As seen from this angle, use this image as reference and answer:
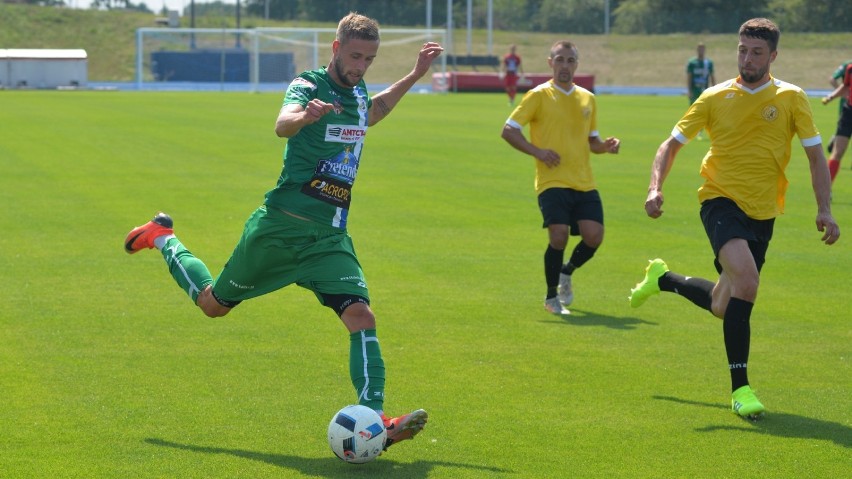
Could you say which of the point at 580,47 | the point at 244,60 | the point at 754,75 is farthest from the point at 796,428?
the point at 580,47

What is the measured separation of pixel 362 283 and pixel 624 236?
8.53 metres

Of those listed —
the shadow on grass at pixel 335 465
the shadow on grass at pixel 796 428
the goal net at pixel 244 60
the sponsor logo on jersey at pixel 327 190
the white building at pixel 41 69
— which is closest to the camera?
the shadow on grass at pixel 335 465

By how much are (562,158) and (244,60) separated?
178 feet

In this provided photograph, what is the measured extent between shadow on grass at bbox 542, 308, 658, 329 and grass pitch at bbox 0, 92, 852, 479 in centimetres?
4

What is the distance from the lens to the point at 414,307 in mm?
10383

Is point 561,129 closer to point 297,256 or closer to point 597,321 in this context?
point 597,321

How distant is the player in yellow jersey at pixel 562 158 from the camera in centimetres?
1055

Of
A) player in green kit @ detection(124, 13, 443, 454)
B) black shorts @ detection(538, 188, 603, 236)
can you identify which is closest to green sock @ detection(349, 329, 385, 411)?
player in green kit @ detection(124, 13, 443, 454)

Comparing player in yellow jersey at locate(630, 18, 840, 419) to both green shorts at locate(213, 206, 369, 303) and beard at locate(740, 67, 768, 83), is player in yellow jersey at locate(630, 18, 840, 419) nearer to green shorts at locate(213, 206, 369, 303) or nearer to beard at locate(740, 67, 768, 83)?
beard at locate(740, 67, 768, 83)

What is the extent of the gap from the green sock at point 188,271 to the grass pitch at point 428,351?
0.64m

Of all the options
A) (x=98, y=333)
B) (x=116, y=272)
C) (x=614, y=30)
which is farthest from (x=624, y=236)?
(x=614, y=30)

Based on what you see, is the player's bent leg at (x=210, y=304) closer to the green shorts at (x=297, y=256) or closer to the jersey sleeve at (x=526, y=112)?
the green shorts at (x=297, y=256)

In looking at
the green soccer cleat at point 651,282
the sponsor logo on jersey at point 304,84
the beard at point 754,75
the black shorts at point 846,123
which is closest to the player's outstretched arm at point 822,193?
the beard at point 754,75

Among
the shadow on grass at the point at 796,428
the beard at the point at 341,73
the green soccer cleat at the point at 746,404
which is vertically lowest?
the shadow on grass at the point at 796,428
